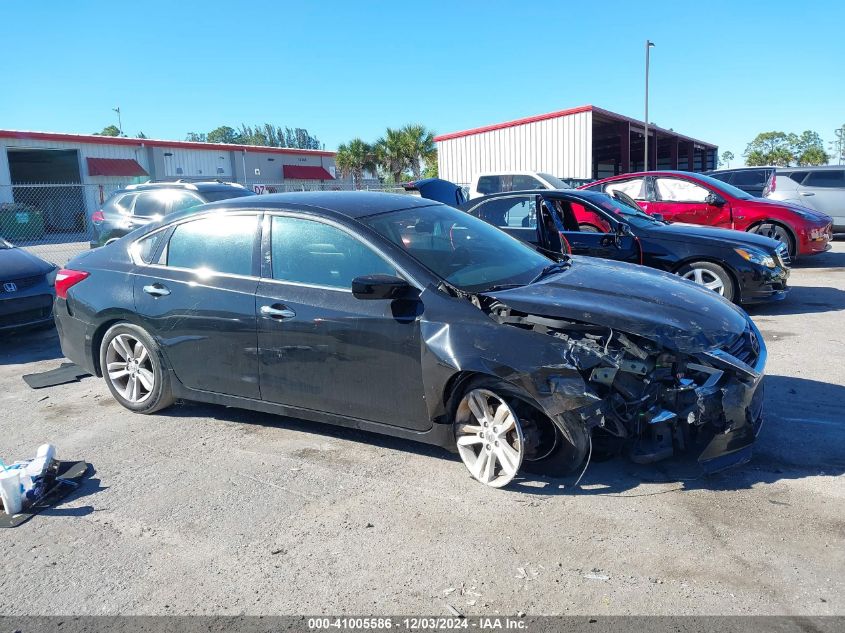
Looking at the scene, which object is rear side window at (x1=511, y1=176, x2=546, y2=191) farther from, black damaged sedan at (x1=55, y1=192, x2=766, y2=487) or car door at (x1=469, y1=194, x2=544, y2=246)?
black damaged sedan at (x1=55, y1=192, x2=766, y2=487)

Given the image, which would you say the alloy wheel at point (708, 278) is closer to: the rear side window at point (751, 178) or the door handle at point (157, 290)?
the door handle at point (157, 290)

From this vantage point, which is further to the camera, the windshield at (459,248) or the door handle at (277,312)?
the door handle at (277,312)

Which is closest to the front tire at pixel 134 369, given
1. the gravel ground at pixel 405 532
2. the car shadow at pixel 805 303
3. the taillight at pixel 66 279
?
the gravel ground at pixel 405 532

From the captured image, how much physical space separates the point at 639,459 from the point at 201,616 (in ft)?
7.55

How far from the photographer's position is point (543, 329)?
3582 mm

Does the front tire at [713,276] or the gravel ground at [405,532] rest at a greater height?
the front tire at [713,276]

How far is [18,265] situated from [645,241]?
746 cm

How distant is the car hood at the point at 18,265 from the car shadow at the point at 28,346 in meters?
0.66

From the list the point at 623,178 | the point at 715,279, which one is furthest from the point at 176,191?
the point at 715,279

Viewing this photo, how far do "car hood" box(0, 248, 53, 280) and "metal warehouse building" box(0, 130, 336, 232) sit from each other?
1896 centimetres

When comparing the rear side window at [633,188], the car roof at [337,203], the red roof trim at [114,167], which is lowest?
the car roof at [337,203]


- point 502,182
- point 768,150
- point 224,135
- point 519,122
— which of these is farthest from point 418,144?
point 224,135

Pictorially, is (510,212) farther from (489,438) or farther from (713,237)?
(489,438)

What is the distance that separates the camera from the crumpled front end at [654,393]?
3488 millimetres
